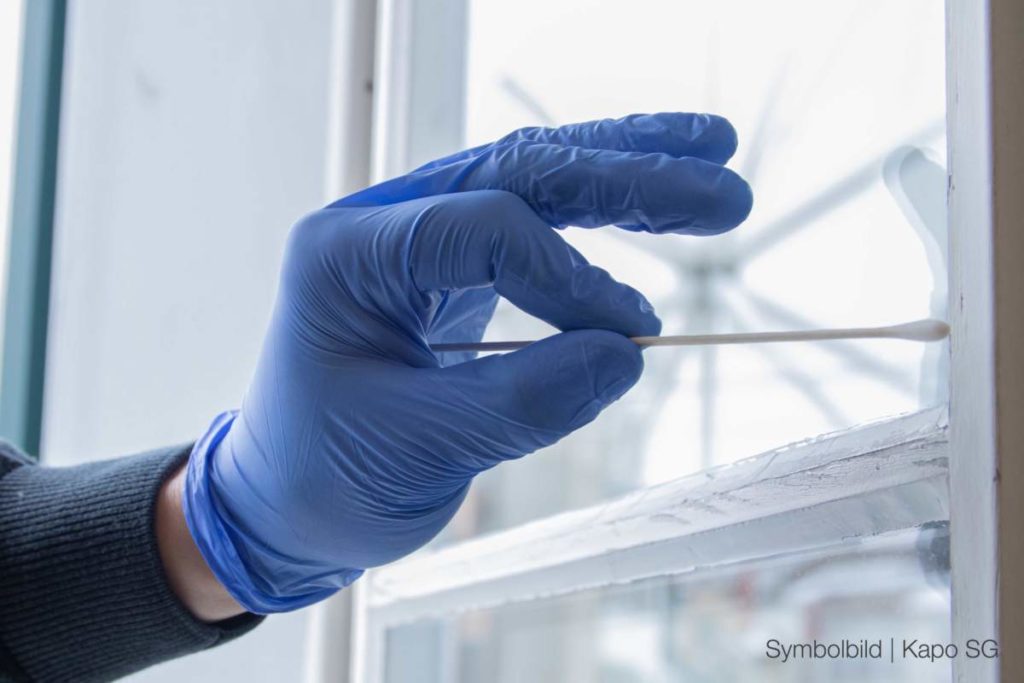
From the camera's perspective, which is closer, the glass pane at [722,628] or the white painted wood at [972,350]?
the white painted wood at [972,350]

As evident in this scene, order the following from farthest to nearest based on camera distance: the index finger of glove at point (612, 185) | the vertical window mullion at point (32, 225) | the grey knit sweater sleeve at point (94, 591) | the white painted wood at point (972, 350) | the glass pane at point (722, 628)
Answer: the vertical window mullion at point (32, 225) < the grey knit sweater sleeve at point (94, 591) < the glass pane at point (722, 628) < the index finger of glove at point (612, 185) < the white painted wood at point (972, 350)

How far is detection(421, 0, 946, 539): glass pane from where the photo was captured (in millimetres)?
593

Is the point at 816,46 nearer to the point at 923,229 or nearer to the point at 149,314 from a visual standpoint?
the point at 923,229

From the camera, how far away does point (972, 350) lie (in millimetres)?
427

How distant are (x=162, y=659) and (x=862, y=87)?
0.73 metres

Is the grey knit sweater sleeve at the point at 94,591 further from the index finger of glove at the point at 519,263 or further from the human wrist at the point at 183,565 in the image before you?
the index finger of glove at the point at 519,263

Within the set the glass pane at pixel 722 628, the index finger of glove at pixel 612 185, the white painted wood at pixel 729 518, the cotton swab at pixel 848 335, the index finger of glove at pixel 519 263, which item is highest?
the index finger of glove at pixel 612 185

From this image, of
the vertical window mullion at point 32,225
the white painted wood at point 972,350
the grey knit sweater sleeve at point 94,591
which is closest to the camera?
the white painted wood at point 972,350

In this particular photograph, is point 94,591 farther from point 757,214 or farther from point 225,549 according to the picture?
point 757,214

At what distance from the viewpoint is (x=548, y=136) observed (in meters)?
0.62

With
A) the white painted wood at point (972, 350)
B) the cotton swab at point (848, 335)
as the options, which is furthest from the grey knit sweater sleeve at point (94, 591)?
the white painted wood at point (972, 350)

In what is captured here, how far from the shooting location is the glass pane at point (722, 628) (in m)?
0.63

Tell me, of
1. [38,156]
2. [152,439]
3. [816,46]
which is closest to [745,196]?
[816,46]

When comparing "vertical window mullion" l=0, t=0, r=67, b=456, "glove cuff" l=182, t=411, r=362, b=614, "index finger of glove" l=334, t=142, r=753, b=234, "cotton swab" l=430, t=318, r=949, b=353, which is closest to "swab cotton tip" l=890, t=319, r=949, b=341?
"cotton swab" l=430, t=318, r=949, b=353
